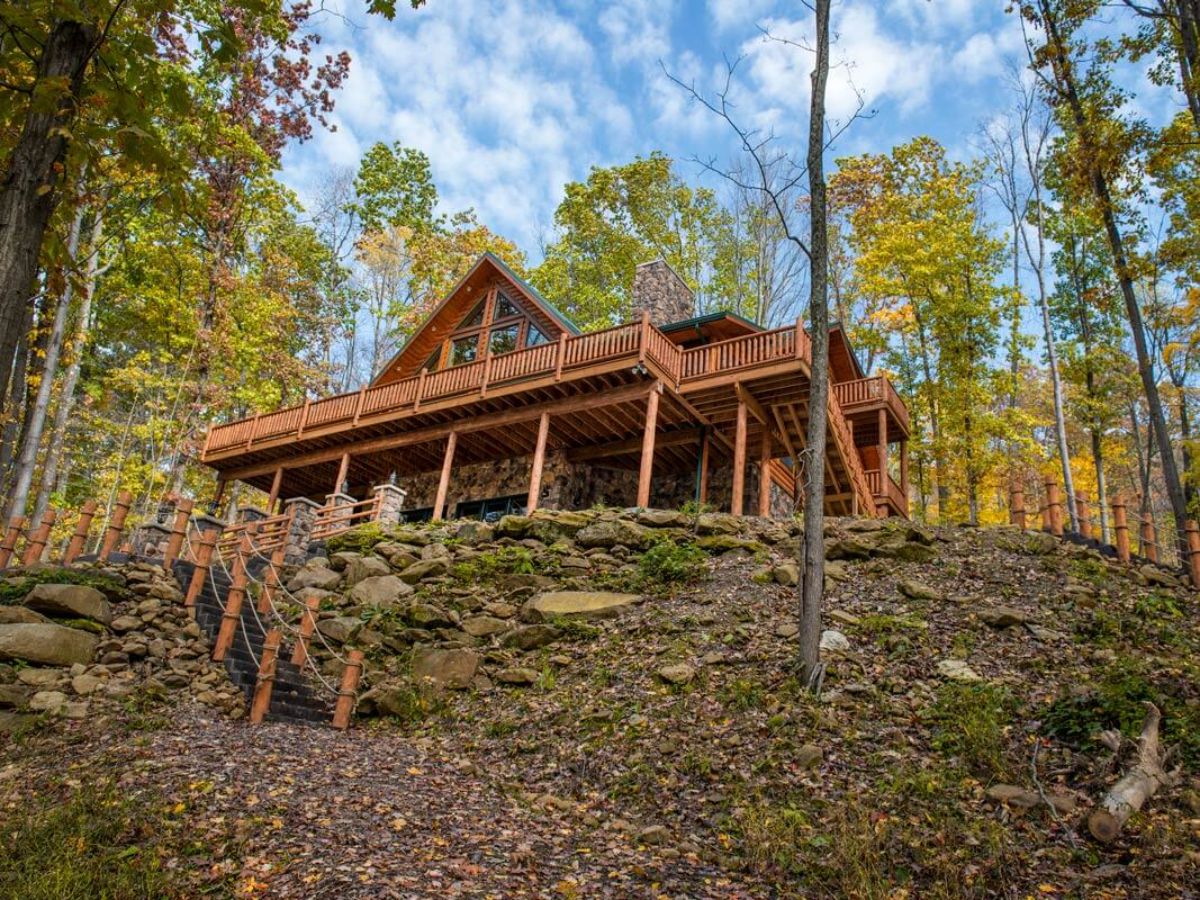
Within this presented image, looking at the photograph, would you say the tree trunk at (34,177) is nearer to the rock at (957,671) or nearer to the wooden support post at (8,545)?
the rock at (957,671)

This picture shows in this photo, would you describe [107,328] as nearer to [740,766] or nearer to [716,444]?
[716,444]

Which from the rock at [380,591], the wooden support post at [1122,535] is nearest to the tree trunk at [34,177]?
the rock at [380,591]

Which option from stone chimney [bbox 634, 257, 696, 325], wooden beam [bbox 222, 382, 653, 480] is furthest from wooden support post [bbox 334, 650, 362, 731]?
stone chimney [bbox 634, 257, 696, 325]

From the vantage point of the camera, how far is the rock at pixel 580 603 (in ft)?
33.9

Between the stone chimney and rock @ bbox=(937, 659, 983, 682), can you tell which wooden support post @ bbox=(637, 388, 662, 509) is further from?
rock @ bbox=(937, 659, 983, 682)

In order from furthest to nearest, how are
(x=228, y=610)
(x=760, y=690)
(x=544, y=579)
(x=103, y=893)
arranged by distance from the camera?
(x=544, y=579) → (x=228, y=610) → (x=760, y=690) → (x=103, y=893)

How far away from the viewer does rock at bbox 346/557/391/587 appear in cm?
1243

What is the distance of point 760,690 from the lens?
7648 mm

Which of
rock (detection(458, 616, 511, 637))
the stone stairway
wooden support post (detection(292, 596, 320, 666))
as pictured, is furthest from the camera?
rock (detection(458, 616, 511, 637))

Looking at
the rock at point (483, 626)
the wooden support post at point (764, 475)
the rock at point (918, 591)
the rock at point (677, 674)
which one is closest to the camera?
the rock at point (677, 674)

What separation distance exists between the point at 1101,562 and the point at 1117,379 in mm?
14905

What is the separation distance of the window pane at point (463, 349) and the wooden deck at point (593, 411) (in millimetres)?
3094

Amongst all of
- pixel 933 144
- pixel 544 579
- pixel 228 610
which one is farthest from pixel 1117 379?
pixel 228 610

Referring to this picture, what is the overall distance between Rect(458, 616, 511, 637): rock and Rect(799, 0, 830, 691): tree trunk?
14.4 ft
